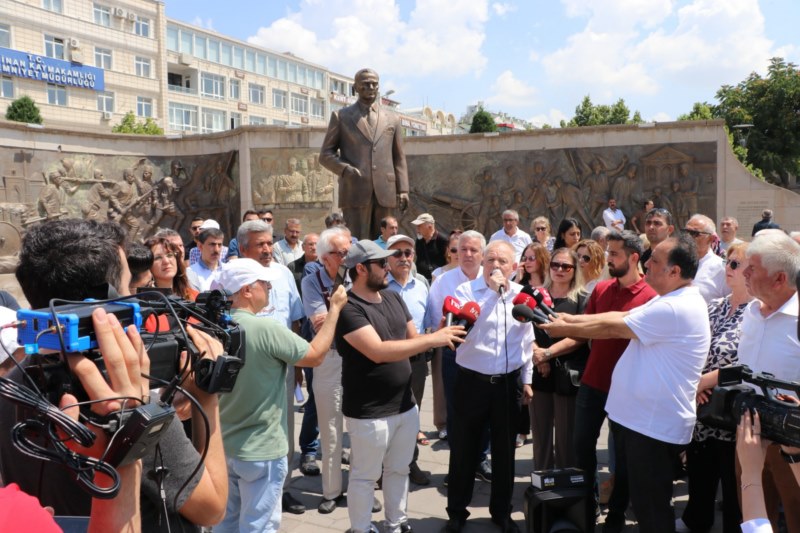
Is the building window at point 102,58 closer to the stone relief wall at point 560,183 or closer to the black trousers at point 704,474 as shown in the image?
the stone relief wall at point 560,183

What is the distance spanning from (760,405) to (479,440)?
267 cm

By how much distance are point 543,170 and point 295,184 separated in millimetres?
6158

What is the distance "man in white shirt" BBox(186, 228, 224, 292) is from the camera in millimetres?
6180

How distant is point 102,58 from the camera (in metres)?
49.3

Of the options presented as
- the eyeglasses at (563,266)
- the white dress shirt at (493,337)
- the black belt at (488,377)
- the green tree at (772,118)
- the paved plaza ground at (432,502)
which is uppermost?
the green tree at (772,118)

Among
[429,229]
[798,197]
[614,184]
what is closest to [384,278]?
[429,229]

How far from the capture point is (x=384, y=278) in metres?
4.32

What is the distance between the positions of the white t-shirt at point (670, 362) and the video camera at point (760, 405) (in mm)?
985

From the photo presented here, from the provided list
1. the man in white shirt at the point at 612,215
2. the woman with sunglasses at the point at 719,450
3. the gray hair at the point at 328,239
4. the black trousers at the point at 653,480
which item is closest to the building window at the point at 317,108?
the man in white shirt at the point at 612,215

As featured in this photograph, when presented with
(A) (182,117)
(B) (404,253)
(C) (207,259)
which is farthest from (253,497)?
(A) (182,117)

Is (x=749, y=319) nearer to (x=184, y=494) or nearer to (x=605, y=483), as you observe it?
(x=605, y=483)

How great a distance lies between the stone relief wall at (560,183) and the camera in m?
14.5

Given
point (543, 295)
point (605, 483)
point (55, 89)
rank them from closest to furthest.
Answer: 1. point (543, 295)
2. point (605, 483)
3. point (55, 89)

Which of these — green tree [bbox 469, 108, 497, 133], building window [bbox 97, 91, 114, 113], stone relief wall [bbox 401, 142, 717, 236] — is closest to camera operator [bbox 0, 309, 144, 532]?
stone relief wall [bbox 401, 142, 717, 236]
